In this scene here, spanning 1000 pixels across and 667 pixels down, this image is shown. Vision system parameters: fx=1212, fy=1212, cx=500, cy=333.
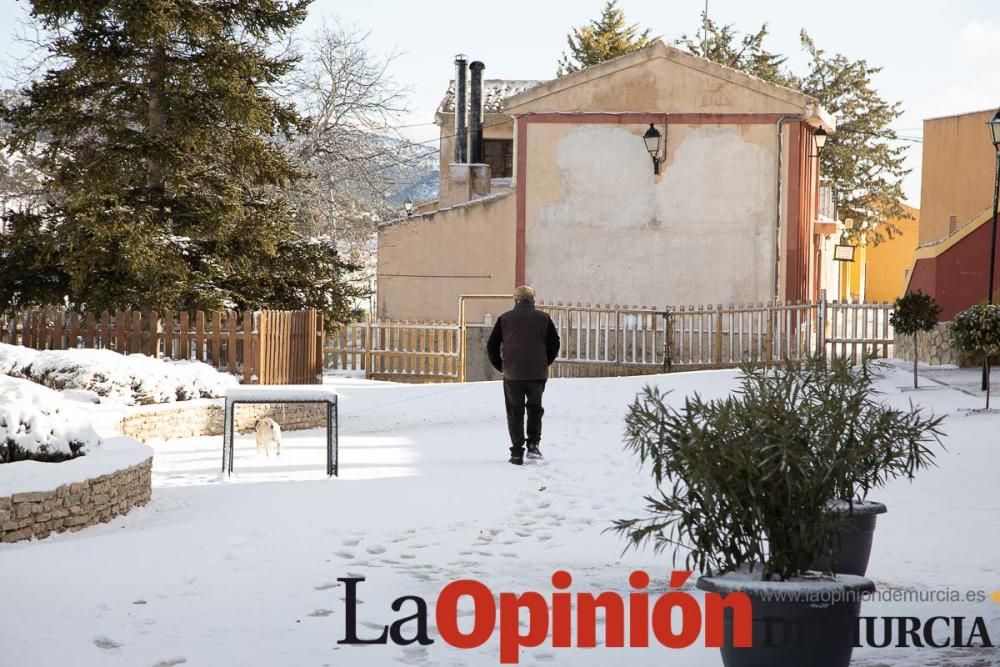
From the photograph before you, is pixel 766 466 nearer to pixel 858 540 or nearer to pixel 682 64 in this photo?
pixel 858 540

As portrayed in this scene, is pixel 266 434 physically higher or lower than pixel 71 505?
higher

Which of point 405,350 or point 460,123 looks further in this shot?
point 460,123

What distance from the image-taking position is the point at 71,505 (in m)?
8.40

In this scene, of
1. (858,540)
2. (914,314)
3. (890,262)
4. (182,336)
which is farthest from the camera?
(890,262)

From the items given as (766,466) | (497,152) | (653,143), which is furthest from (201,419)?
(497,152)

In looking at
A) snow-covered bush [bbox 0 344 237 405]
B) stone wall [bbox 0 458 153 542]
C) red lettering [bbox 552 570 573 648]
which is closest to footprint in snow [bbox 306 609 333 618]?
red lettering [bbox 552 570 573 648]

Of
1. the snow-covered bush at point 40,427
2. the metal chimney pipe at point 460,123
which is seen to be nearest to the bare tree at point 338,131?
the metal chimney pipe at point 460,123

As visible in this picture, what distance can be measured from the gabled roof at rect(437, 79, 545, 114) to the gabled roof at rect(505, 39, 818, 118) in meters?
7.13

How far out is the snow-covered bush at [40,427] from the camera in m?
8.88

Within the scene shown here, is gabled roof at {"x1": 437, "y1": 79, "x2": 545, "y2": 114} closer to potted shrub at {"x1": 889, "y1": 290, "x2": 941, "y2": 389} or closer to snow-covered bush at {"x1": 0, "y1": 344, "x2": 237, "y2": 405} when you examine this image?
potted shrub at {"x1": 889, "y1": 290, "x2": 941, "y2": 389}

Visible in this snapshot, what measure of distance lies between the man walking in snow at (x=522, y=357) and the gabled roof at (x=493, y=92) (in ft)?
72.8

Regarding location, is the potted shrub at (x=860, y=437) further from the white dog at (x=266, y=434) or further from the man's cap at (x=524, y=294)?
the white dog at (x=266, y=434)

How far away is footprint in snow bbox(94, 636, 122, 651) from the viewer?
547cm

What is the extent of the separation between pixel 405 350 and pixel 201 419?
1051 cm
